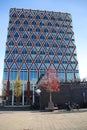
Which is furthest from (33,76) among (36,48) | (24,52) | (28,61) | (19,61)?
(36,48)

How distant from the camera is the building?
65438 mm

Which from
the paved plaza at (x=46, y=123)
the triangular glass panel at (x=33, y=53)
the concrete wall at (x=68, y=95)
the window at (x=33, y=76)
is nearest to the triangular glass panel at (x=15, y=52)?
the triangular glass panel at (x=33, y=53)

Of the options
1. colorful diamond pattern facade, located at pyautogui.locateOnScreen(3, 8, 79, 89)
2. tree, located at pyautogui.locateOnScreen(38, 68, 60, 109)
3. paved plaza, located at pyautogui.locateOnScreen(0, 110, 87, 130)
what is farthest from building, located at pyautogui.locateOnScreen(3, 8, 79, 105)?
paved plaza, located at pyautogui.locateOnScreen(0, 110, 87, 130)

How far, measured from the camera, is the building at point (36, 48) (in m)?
65.4

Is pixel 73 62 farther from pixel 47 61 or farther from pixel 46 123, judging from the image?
pixel 46 123

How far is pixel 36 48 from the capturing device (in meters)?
69.6

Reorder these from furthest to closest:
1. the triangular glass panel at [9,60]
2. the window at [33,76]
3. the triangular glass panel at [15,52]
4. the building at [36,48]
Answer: the triangular glass panel at [15,52], the window at [33,76], the triangular glass panel at [9,60], the building at [36,48]

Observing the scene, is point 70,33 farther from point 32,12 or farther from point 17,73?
point 17,73

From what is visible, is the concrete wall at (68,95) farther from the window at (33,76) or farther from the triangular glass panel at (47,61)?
the triangular glass panel at (47,61)

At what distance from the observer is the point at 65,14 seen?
80750mm

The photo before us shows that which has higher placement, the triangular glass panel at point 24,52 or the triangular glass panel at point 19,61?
the triangular glass panel at point 24,52

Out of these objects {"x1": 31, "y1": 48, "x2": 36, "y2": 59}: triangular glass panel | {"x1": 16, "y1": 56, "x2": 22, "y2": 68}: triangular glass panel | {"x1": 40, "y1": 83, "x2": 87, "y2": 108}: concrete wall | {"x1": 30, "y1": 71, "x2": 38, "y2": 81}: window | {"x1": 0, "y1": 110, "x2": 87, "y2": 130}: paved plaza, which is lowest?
{"x1": 0, "y1": 110, "x2": 87, "y2": 130}: paved plaza

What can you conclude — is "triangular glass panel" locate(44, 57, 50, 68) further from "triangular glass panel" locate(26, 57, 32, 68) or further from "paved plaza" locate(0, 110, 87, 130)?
"paved plaza" locate(0, 110, 87, 130)

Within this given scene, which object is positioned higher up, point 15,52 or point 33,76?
point 15,52
